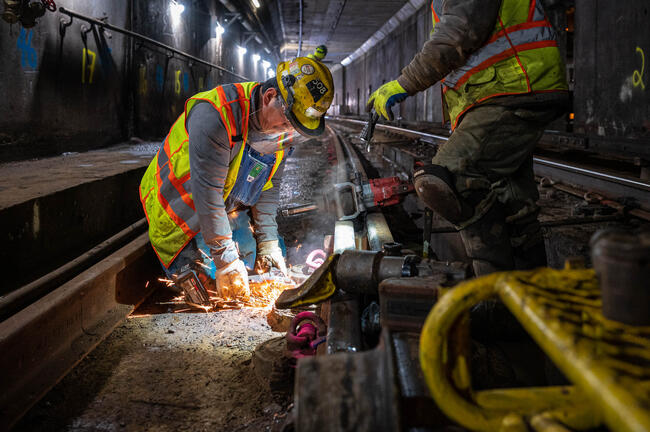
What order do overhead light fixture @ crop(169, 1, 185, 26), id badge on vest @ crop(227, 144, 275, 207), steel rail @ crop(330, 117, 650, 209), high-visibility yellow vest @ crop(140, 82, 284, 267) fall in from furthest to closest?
overhead light fixture @ crop(169, 1, 185, 26)
steel rail @ crop(330, 117, 650, 209)
id badge on vest @ crop(227, 144, 275, 207)
high-visibility yellow vest @ crop(140, 82, 284, 267)

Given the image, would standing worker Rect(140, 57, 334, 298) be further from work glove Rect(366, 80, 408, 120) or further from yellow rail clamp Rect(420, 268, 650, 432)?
yellow rail clamp Rect(420, 268, 650, 432)

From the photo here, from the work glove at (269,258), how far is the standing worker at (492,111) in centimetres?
166

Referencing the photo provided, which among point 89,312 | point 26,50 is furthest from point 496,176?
point 26,50

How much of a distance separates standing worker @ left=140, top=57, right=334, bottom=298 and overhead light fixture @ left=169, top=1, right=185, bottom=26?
8.36 meters

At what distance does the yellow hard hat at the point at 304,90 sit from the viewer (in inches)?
109

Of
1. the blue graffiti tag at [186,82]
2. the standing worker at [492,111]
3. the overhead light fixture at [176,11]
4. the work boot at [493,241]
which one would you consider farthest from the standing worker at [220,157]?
the blue graffiti tag at [186,82]

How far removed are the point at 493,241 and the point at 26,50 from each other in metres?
5.06

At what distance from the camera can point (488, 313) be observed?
185 centimetres

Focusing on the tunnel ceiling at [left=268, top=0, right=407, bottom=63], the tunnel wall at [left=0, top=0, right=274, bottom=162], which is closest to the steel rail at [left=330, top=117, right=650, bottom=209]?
the tunnel wall at [left=0, top=0, right=274, bottom=162]

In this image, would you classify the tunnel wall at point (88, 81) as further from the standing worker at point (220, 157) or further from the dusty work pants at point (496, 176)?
the dusty work pants at point (496, 176)

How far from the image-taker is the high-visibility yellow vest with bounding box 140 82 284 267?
2836mm

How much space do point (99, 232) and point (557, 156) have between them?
222 inches

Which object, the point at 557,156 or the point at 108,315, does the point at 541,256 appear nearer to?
the point at 108,315

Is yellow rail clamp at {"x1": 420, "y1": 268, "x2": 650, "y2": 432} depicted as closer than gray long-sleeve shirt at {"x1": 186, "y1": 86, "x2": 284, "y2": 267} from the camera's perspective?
Yes
